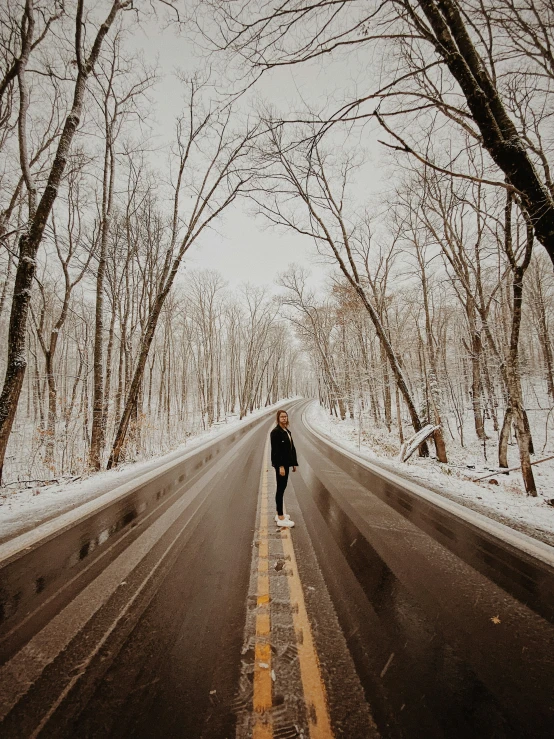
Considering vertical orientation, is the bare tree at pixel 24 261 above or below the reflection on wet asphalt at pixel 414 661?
above

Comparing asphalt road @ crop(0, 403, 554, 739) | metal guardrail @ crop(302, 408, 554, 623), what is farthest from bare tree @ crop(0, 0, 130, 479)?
metal guardrail @ crop(302, 408, 554, 623)

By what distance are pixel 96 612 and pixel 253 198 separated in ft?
41.5

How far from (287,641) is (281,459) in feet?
8.54

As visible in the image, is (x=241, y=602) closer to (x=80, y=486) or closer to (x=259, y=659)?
(x=259, y=659)

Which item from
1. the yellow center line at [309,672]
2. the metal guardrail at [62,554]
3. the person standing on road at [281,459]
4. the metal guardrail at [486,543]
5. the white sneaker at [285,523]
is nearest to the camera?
the yellow center line at [309,672]

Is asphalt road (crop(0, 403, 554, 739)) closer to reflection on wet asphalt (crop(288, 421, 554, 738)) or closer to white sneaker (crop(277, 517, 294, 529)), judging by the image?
reflection on wet asphalt (crop(288, 421, 554, 738))

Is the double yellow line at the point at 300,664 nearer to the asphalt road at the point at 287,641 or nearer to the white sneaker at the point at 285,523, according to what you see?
the asphalt road at the point at 287,641

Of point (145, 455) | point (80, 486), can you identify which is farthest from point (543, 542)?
point (145, 455)

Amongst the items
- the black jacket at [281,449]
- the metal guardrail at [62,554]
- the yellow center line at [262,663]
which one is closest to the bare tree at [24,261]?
the metal guardrail at [62,554]

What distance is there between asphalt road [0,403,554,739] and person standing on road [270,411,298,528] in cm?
47

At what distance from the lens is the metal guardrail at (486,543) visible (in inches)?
107

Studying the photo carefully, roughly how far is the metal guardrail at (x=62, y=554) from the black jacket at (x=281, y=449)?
7.02ft

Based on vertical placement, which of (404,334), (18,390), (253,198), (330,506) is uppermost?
(253,198)

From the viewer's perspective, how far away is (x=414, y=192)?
12266 millimetres
